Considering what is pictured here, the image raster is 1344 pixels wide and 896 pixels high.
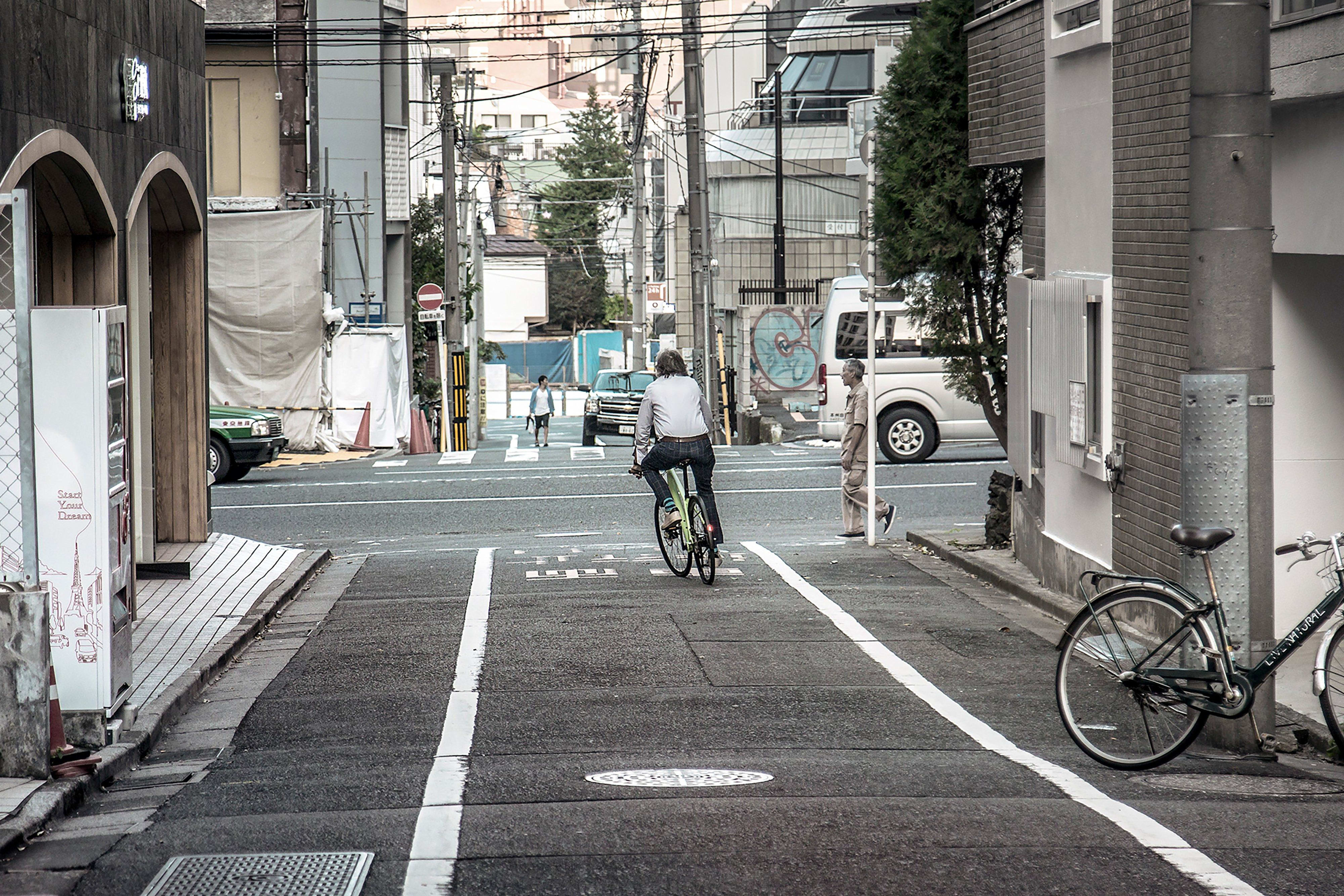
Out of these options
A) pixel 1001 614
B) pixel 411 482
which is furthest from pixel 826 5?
pixel 1001 614

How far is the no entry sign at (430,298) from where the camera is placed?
35.5 m

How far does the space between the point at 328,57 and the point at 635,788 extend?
113 feet

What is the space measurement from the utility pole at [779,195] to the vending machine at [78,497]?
119 ft

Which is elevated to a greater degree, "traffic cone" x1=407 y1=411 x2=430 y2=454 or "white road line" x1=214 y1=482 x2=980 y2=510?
"traffic cone" x1=407 y1=411 x2=430 y2=454

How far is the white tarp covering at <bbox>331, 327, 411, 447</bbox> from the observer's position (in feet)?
104

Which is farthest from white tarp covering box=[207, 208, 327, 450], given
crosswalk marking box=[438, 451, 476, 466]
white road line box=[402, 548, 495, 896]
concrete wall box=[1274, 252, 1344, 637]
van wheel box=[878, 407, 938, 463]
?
concrete wall box=[1274, 252, 1344, 637]

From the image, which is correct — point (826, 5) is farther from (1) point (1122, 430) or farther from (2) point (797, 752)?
(2) point (797, 752)

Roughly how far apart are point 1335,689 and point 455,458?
2326 cm

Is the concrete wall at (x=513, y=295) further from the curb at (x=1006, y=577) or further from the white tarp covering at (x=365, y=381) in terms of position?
the curb at (x=1006, y=577)

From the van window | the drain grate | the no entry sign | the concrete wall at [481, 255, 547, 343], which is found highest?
the concrete wall at [481, 255, 547, 343]

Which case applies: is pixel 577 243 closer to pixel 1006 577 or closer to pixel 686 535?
pixel 686 535

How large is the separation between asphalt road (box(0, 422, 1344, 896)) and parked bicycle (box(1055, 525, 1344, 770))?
19cm

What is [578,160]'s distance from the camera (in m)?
93.0

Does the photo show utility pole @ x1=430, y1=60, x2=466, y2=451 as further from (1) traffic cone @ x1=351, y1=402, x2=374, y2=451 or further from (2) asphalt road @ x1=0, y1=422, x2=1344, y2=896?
(2) asphalt road @ x1=0, y1=422, x2=1344, y2=896
